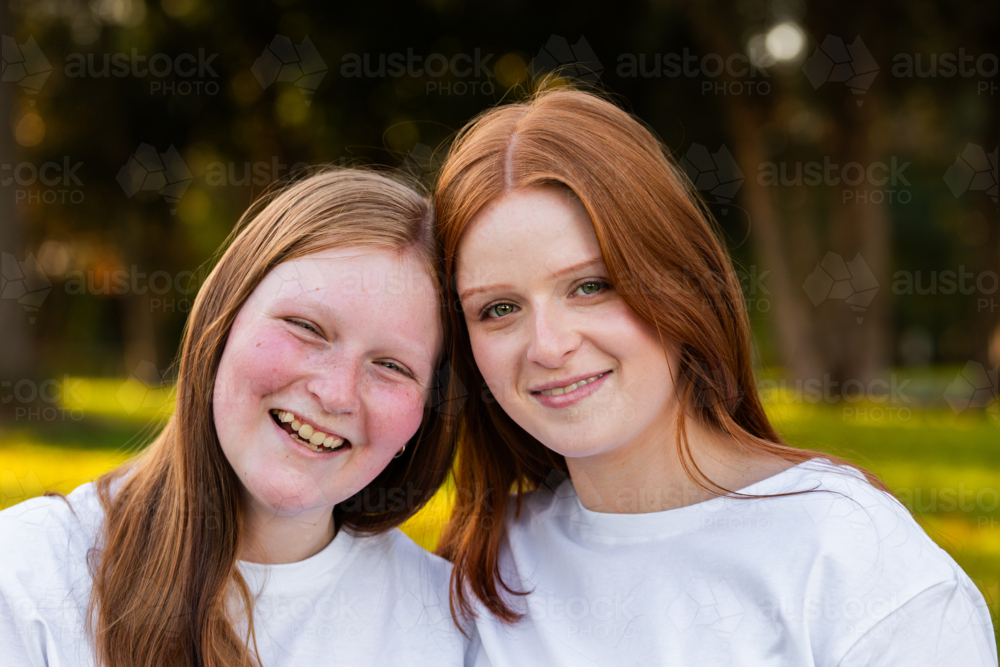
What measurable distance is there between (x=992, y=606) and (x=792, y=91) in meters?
11.6

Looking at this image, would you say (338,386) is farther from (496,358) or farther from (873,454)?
(873,454)

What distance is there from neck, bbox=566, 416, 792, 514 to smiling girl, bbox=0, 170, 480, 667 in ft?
2.01

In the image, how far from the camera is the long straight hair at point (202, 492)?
2289mm

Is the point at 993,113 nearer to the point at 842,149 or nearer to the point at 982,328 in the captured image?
the point at 842,149

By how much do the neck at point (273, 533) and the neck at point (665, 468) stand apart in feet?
2.89

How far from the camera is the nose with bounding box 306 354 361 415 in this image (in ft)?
7.51

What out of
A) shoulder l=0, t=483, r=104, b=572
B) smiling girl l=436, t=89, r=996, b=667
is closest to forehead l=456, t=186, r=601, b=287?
smiling girl l=436, t=89, r=996, b=667

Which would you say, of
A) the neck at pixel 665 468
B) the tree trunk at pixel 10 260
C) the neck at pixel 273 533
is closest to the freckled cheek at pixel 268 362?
the neck at pixel 273 533

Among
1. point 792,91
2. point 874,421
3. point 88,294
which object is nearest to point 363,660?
point 874,421

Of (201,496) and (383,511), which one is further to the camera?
(383,511)

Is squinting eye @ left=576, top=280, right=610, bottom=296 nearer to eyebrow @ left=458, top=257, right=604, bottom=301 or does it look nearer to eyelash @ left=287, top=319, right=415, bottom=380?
eyebrow @ left=458, top=257, right=604, bottom=301

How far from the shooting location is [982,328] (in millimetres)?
12734

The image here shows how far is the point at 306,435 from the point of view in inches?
92.1

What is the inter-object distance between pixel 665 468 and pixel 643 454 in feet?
0.26
